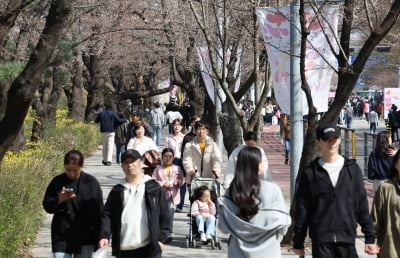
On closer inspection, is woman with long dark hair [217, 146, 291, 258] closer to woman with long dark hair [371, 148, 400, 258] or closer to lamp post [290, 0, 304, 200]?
woman with long dark hair [371, 148, 400, 258]

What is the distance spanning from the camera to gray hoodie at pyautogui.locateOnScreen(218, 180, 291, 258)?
6195 millimetres

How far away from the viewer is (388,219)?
701 centimetres

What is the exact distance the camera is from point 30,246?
11.5 meters

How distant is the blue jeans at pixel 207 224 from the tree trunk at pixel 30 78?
3.42 meters

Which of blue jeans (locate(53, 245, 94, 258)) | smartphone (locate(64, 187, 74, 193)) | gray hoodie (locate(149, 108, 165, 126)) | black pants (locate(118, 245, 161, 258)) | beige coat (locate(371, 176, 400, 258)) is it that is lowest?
blue jeans (locate(53, 245, 94, 258))

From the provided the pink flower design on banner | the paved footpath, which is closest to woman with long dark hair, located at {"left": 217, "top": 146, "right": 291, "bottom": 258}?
the paved footpath

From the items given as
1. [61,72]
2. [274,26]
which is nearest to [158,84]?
[61,72]

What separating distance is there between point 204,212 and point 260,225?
5.49 metres

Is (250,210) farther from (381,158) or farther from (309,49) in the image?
(309,49)

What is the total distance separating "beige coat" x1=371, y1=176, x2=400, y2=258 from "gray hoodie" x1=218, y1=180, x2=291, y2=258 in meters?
1.11

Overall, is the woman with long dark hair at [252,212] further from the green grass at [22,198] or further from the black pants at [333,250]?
the green grass at [22,198]

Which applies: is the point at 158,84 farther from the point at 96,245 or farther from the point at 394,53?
the point at 96,245

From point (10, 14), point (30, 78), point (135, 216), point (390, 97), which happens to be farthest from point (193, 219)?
point (390, 97)

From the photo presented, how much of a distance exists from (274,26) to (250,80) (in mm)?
4792
